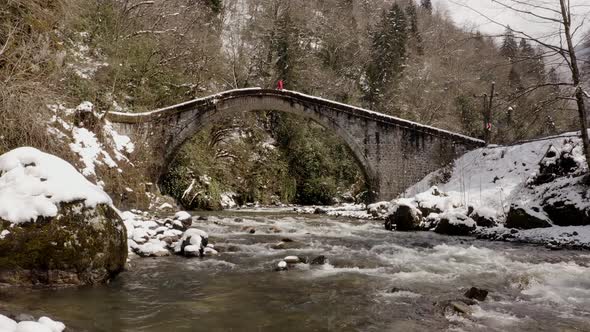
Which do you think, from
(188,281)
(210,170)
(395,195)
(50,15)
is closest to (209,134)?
(210,170)

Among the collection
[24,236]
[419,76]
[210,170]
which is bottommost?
[24,236]

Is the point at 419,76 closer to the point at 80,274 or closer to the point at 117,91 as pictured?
the point at 117,91

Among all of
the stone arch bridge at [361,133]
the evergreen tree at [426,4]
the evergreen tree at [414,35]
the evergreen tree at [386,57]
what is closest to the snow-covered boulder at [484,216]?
the stone arch bridge at [361,133]

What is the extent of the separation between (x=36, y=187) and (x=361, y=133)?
50.1 ft

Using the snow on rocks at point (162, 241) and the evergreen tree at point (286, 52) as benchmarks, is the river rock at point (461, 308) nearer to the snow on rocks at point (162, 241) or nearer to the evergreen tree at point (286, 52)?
the snow on rocks at point (162, 241)

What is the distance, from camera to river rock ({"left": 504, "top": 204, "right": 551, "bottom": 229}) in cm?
1048

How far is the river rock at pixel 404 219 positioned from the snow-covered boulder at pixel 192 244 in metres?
6.39

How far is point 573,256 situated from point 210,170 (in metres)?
15.6

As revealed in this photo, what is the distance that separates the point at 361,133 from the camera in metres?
19.2

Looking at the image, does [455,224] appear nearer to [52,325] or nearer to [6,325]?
[52,325]

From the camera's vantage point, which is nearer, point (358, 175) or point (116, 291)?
point (116, 291)

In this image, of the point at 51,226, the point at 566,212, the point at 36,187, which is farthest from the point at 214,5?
the point at 51,226

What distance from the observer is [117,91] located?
60.3 ft

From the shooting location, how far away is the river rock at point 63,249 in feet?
16.3
